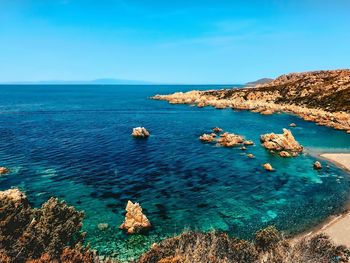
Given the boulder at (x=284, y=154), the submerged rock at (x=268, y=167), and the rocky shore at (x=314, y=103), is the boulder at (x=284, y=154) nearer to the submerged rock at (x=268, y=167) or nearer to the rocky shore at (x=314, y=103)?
the submerged rock at (x=268, y=167)

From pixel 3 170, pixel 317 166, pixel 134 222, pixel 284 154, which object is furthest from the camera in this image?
pixel 284 154

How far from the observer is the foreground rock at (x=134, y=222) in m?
39.8

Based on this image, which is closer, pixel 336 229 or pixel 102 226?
pixel 102 226

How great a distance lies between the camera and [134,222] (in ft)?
132

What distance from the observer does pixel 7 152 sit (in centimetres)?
7562

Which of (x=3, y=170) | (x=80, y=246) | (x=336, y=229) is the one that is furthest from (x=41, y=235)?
(x=3, y=170)

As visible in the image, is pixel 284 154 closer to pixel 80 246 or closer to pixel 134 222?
pixel 134 222

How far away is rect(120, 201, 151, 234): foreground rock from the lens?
39.8 meters

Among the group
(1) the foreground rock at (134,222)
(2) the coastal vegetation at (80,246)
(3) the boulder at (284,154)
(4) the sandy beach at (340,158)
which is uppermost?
(2) the coastal vegetation at (80,246)

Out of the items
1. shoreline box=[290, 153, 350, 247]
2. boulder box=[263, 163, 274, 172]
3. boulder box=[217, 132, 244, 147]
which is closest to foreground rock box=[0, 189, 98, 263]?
shoreline box=[290, 153, 350, 247]

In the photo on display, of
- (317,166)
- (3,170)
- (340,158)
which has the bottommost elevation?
(340,158)

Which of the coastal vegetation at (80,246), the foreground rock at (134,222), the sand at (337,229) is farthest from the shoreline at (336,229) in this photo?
the foreground rock at (134,222)

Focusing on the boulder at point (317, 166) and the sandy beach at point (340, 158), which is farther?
the sandy beach at point (340, 158)

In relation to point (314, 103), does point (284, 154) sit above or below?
below
